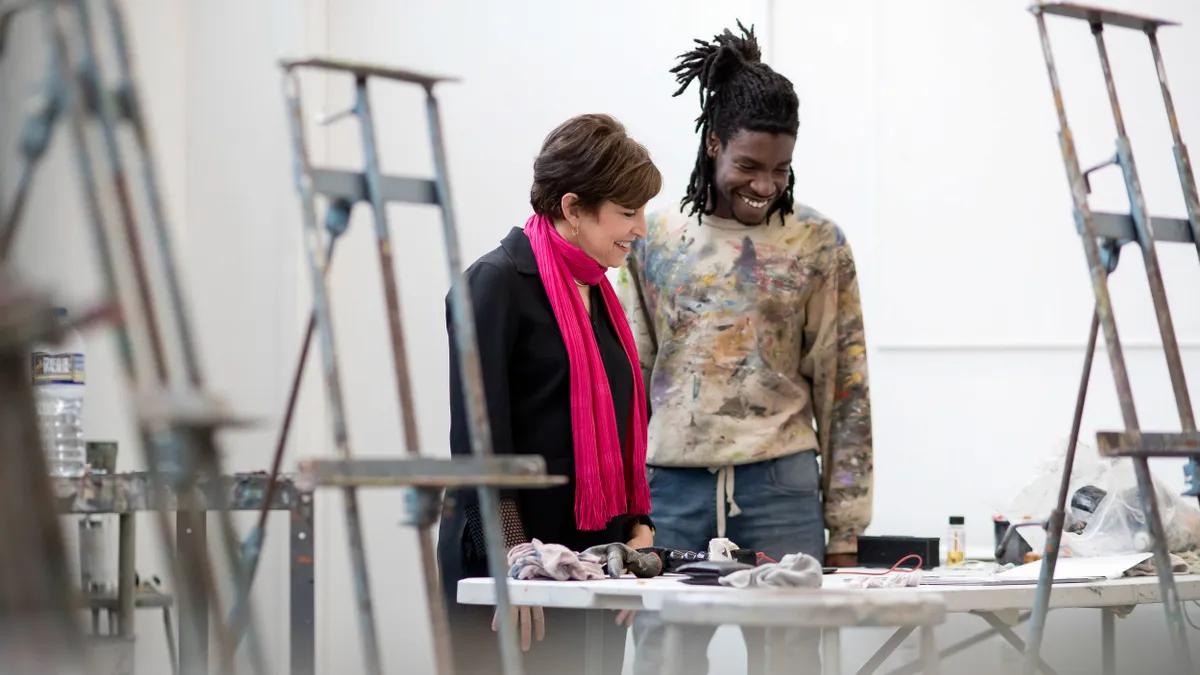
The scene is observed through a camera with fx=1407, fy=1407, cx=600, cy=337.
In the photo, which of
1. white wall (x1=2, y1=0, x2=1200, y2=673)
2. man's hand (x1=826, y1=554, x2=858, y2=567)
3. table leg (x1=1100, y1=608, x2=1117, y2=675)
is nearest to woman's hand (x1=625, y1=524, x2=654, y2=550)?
man's hand (x1=826, y1=554, x2=858, y2=567)

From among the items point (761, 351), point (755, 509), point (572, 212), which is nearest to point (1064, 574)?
point (755, 509)

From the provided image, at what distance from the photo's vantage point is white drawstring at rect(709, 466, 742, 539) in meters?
2.65

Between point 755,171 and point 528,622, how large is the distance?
1033mm

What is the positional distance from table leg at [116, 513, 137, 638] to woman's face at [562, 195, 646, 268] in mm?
1123

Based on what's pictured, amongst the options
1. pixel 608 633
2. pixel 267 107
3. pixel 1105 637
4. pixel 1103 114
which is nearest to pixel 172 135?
pixel 267 107

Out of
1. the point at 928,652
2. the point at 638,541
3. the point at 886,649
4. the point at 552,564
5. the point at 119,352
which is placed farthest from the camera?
the point at 886,649

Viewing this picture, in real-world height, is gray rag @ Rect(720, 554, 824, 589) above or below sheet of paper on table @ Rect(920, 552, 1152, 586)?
above

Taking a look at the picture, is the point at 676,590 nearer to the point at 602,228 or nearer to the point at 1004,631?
the point at 602,228

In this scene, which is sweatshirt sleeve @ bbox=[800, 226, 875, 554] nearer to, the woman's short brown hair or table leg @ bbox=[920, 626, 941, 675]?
the woman's short brown hair

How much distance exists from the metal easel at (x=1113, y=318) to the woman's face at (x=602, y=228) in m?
0.81

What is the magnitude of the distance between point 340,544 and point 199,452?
9.79ft

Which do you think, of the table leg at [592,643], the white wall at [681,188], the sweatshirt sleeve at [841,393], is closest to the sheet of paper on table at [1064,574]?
the sweatshirt sleeve at [841,393]

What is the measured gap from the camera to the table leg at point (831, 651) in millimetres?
1900

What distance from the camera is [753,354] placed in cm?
272
